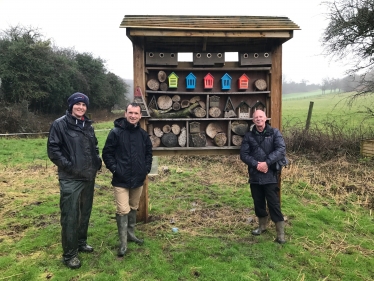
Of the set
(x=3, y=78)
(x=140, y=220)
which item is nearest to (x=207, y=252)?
(x=140, y=220)

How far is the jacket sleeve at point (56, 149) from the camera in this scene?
3.21m

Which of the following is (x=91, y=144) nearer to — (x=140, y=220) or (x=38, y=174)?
(x=140, y=220)

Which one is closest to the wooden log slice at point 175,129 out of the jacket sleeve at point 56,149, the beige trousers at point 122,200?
the beige trousers at point 122,200

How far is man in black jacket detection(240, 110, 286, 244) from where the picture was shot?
13.1 feet

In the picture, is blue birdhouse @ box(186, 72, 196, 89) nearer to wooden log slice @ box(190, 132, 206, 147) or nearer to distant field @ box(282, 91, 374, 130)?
wooden log slice @ box(190, 132, 206, 147)

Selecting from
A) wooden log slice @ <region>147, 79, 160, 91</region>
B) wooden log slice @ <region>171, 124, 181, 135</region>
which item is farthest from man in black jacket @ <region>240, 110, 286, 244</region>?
wooden log slice @ <region>147, 79, 160, 91</region>

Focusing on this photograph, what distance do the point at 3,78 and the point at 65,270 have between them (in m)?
18.7

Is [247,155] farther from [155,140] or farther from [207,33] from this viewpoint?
[207,33]

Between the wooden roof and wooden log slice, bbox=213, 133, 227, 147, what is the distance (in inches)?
55.6

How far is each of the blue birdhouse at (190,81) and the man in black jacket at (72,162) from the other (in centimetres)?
169

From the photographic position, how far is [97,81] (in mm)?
27781

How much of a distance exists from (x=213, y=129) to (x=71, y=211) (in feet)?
8.19

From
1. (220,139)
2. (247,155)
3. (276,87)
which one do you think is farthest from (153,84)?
(276,87)

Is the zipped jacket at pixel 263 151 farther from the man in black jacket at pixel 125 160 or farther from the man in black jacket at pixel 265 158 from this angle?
the man in black jacket at pixel 125 160
